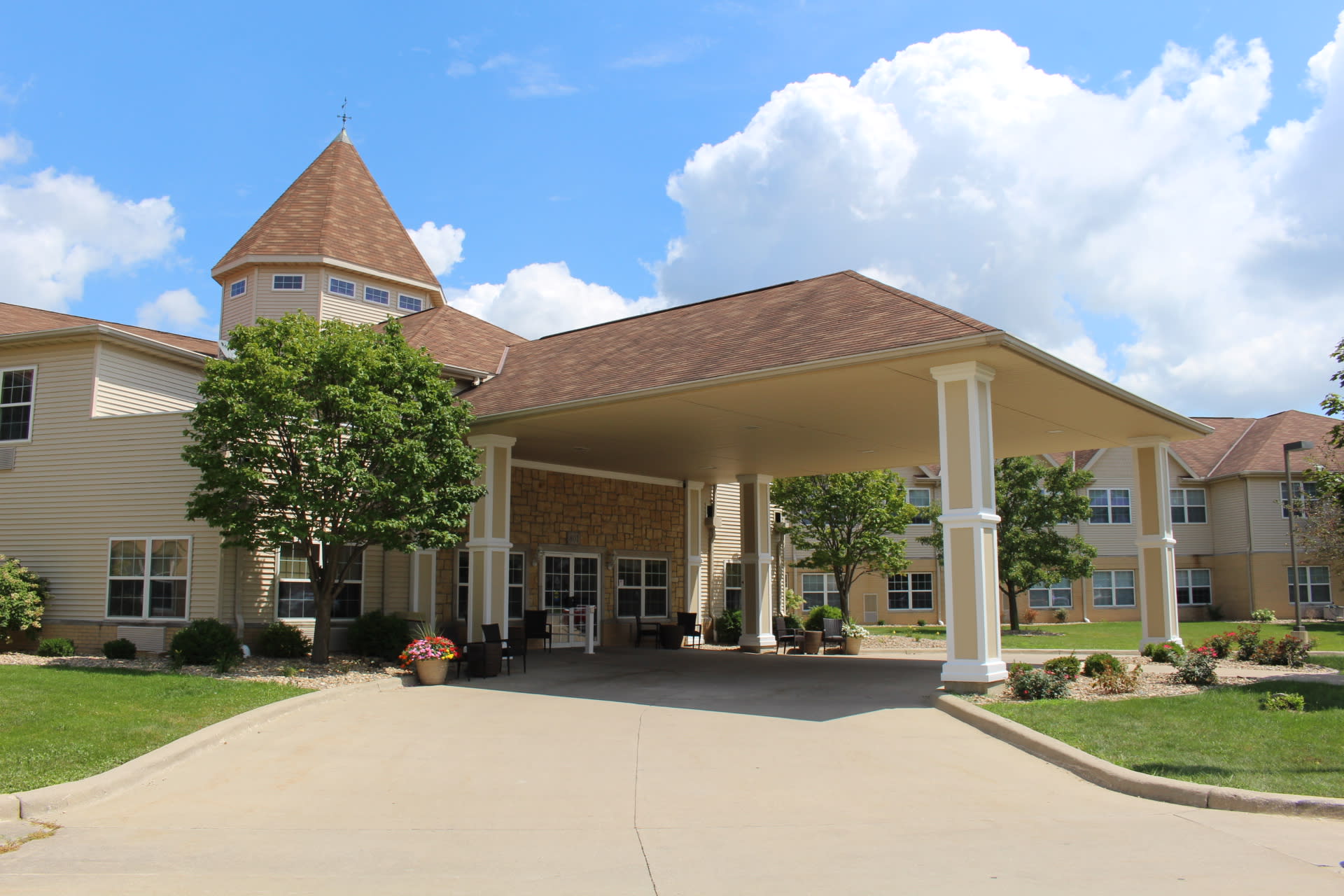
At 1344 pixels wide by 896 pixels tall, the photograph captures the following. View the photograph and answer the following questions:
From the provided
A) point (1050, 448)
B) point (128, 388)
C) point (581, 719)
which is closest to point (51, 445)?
point (128, 388)

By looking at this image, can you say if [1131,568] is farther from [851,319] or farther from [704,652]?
[851,319]

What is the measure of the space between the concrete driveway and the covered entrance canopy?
3.24 m

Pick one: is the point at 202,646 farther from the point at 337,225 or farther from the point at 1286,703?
the point at 337,225

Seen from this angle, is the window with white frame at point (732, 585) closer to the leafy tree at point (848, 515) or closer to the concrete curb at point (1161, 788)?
the leafy tree at point (848, 515)

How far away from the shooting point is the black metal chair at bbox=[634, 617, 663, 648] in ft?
76.2

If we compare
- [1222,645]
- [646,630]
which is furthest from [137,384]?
[1222,645]

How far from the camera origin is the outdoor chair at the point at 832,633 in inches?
924

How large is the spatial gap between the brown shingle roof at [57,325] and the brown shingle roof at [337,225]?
2.67 metres

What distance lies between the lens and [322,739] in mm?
10430

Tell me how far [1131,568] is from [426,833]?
37629 millimetres

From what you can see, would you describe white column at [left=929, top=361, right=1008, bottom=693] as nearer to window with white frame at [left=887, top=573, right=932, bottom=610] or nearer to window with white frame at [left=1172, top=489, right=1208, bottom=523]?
window with white frame at [left=887, top=573, right=932, bottom=610]

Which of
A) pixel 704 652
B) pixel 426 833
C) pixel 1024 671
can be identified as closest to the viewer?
pixel 426 833

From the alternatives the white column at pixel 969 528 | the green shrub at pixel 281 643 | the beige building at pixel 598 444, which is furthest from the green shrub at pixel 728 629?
the white column at pixel 969 528

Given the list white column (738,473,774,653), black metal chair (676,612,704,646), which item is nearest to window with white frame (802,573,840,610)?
white column (738,473,774,653)
